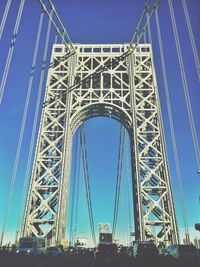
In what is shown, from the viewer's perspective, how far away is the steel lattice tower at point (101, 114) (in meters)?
28.8

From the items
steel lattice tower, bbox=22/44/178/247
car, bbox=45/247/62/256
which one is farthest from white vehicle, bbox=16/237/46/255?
steel lattice tower, bbox=22/44/178/247

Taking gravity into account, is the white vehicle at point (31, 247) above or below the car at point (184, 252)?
above

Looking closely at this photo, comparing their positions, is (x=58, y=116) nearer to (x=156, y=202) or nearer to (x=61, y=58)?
(x=61, y=58)

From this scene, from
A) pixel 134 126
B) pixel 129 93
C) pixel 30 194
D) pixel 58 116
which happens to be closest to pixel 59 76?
pixel 58 116

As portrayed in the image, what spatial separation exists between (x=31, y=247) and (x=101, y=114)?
759 inches

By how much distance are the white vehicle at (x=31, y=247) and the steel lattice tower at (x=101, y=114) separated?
3.83 meters

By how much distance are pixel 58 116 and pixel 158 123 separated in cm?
1229

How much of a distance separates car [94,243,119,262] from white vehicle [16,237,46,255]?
7223mm

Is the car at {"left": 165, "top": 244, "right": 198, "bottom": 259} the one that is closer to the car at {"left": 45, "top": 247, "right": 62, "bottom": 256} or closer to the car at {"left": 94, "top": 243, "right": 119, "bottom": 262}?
the car at {"left": 94, "top": 243, "right": 119, "bottom": 262}

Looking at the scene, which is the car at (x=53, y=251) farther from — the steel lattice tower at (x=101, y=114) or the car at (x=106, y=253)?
the car at (x=106, y=253)

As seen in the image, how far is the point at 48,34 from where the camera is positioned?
3216cm

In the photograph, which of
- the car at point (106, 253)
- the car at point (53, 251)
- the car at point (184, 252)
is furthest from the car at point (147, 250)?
the car at point (53, 251)

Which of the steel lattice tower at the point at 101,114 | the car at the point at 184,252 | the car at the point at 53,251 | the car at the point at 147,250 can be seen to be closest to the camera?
the car at the point at 184,252

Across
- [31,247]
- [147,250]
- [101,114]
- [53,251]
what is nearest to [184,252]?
[147,250]
